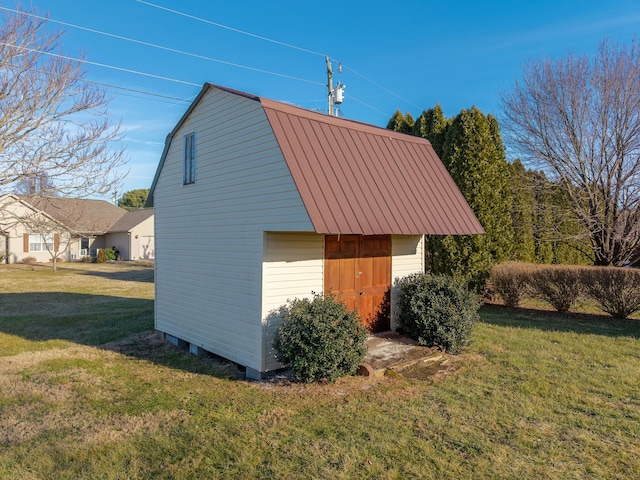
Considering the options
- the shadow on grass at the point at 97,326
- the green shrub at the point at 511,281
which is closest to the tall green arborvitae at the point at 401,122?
the green shrub at the point at 511,281

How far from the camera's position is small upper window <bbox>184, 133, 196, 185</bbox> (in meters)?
8.10

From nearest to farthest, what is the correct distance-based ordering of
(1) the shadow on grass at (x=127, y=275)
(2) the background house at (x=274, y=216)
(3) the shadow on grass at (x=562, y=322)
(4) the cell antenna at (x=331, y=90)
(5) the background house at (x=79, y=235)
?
1. (2) the background house at (x=274, y=216)
2. (3) the shadow on grass at (x=562, y=322)
3. (4) the cell antenna at (x=331, y=90)
4. (1) the shadow on grass at (x=127, y=275)
5. (5) the background house at (x=79, y=235)

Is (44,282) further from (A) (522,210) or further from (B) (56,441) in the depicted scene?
(A) (522,210)

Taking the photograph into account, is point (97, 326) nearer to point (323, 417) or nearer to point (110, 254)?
point (323, 417)

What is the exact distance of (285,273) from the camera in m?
6.39

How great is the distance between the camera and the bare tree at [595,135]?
12867 mm

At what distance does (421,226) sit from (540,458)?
3773 mm

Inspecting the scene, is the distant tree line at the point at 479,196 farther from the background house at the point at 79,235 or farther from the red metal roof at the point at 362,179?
the background house at the point at 79,235

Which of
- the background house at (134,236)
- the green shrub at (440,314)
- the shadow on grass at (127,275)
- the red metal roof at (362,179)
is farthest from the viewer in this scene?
the background house at (134,236)

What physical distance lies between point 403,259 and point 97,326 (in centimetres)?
780

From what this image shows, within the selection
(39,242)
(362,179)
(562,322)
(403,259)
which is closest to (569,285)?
(562,322)

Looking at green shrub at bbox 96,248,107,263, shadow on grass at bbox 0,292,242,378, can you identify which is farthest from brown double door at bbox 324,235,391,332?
green shrub at bbox 96,248,107,263

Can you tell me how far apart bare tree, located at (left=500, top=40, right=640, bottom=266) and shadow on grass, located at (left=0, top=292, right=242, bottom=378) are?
1312 centimetres

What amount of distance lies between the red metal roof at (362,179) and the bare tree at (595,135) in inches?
323
